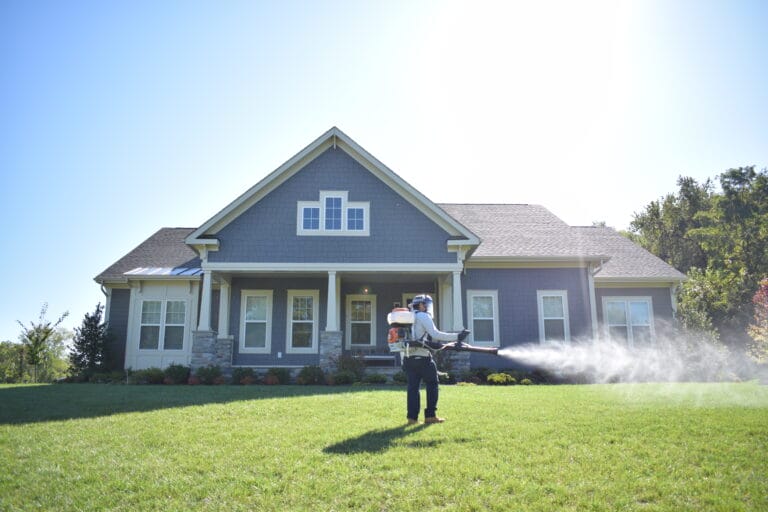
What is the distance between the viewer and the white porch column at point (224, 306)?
17.9m

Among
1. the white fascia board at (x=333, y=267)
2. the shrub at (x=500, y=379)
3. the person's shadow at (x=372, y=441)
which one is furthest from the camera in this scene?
the white fascia board at (x=333, y=267)

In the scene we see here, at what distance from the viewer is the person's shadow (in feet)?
20.9

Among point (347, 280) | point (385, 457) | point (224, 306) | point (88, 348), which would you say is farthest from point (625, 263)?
point (88, 348)

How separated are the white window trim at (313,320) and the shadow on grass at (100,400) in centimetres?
572

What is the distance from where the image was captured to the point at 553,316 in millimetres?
19234

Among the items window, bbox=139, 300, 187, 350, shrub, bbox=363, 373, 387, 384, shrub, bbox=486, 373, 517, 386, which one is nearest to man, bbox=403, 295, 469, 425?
shrub, bbox=363, 373, 387, 384

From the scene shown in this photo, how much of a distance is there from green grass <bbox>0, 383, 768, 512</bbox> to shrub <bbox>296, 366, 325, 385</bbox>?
5.81m

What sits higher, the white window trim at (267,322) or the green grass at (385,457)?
the white window trim at (267,322)

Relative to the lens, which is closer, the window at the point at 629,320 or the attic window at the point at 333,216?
the attic window at the point at 333,216

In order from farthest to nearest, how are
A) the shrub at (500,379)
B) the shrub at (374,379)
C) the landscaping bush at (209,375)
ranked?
the landscaping bush at (209,375)
the shrub at (500,379)
the shrub at (374,379)

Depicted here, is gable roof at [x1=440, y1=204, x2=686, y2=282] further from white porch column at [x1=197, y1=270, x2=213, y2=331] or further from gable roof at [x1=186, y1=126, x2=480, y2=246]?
white porch column at [x1=197, y1=270, x2=213, y2=331]

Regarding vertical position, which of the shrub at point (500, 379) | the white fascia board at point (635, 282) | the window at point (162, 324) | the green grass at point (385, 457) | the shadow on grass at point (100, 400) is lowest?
the green grass at point (385, 457)

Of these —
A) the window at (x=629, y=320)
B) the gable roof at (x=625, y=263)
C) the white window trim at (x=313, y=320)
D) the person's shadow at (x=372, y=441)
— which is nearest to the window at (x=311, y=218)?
Answer: the white window trim at (x=313, y=320)

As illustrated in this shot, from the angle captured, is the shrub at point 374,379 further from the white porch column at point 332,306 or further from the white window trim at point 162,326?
the white window trim at point 162,326
